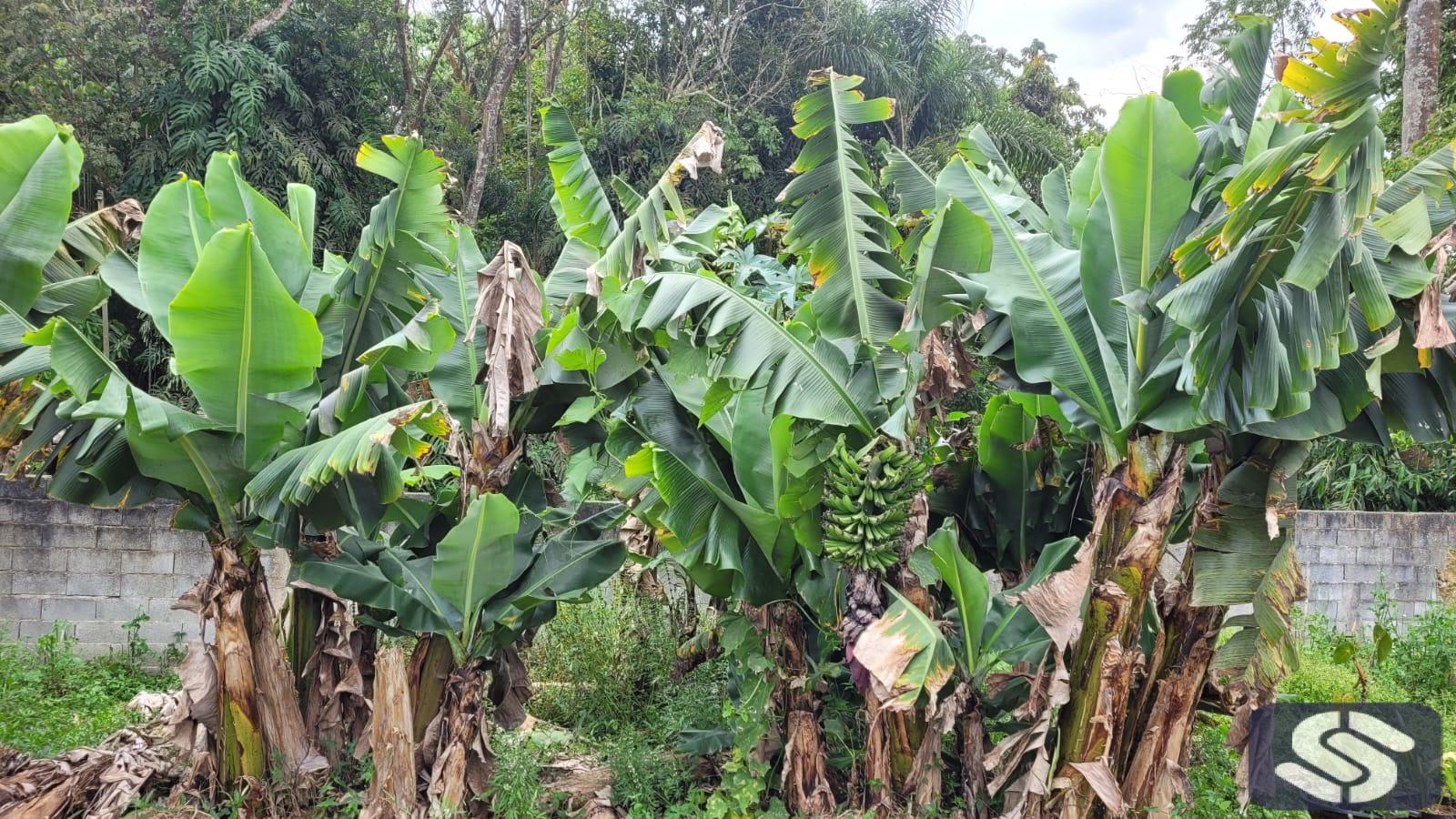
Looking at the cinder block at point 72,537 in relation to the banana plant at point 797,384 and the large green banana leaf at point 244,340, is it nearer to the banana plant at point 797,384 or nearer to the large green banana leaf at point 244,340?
the large green banana leaf at point 244,340

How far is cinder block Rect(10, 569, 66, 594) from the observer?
706cm

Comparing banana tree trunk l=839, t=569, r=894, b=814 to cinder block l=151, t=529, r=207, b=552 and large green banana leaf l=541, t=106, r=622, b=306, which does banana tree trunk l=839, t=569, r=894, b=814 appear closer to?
large green banana leaf l=541, t=106, r=622, b=306

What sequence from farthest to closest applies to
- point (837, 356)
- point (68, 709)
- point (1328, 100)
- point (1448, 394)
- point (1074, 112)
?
point (1074, 112) → point (68, 709) → point (837, 356) → point (1448, 394) → point (1328, 100)

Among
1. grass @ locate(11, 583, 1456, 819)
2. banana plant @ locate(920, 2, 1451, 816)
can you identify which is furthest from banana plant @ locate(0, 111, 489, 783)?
banana plant @ locate(920, 2, 1451, 816)

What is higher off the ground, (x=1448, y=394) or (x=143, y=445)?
(x=1448, y=394)

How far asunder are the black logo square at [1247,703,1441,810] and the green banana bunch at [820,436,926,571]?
1.72 m

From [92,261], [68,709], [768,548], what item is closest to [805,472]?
[768,548]

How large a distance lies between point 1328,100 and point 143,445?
16.5ft

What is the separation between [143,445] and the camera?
4473mm

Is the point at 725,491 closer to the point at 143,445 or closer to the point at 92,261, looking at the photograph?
the point at 143,445

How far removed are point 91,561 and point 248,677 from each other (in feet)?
11.4

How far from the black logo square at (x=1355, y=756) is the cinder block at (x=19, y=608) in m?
8.02

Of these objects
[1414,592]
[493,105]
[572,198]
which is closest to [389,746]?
[572,198]

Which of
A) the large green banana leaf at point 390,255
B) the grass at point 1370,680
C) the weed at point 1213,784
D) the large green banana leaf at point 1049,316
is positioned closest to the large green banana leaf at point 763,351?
the large green banana leaf at point 1049,316
